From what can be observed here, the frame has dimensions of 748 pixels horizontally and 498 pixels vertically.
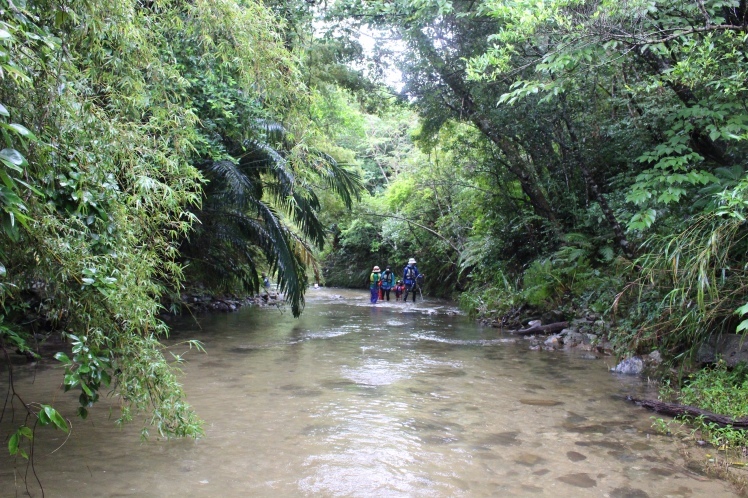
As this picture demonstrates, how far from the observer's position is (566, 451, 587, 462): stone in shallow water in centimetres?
453

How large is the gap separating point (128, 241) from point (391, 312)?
12.1 metres

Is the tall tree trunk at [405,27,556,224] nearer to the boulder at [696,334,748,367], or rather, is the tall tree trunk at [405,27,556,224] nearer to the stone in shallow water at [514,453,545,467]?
the boulder at [696,334,748,367]

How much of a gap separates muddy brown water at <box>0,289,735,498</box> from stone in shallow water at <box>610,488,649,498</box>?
0.06ft

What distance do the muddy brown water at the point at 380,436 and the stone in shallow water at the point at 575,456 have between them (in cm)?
2

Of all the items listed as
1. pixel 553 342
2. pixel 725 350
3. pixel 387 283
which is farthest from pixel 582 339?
pixel 387 283

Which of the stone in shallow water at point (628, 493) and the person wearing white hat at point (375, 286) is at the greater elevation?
the person wearing white hat at point (375, 286)

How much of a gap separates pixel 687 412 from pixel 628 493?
1.91 meters

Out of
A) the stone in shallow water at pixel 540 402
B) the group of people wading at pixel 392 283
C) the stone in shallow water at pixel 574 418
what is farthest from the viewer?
the group of people wading at pixel 392 283

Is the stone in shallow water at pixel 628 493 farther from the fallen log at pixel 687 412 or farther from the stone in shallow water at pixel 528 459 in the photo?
the fallen log at pixel 687 412

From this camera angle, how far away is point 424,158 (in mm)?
19516

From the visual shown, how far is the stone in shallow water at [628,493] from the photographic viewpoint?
12.7ft

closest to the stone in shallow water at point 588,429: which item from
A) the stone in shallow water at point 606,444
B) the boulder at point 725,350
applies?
the stone in shallow water at point 606,444

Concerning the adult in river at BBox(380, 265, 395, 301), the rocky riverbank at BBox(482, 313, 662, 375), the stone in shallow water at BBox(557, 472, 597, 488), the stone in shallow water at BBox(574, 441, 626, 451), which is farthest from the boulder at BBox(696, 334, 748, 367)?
the adult in river at BBox(380, 265, 395, 301)

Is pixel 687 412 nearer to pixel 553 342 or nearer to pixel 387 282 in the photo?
pixel 553 342
